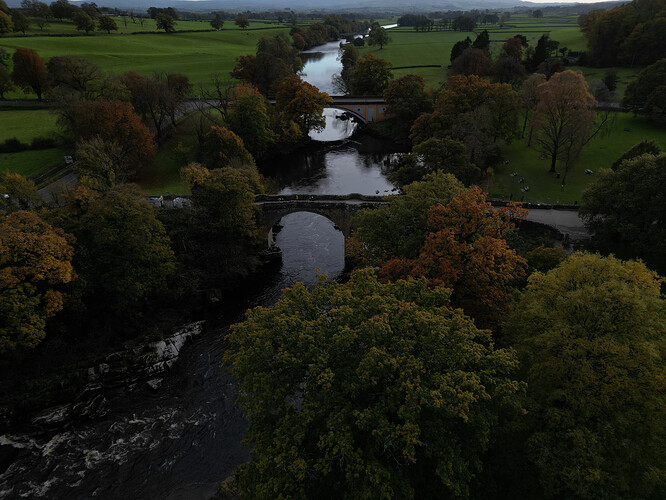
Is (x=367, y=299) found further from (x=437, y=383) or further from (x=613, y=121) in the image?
(x=613, y=121)

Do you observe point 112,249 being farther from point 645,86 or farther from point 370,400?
point 645,86

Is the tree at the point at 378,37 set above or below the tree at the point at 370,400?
above

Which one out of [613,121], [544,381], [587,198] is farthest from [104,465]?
[613,121]

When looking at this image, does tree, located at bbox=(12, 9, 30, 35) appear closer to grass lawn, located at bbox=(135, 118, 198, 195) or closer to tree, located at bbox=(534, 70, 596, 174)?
grass lawn, located at bbox=(135, 118, 198, 195)

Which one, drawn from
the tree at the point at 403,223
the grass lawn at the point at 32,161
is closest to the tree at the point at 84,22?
the grass lawn at the point at 32,161

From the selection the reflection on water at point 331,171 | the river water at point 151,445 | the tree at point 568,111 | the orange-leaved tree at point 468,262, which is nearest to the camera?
the river water at point 151,445

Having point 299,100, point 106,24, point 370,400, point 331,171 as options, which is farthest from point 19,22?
point 370,400

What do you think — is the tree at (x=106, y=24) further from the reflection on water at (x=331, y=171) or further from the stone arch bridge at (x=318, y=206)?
the stone arch bridge at (x=318, y=206)

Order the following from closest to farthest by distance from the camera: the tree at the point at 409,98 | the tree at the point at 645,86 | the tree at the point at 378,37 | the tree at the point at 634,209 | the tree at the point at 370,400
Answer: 1. the tree at the point at 370,400
2. the tree at the point at 634,209
3. the tree at the point at 645,86
4. the tree at the point at 409,98
5. the tree at the point at 378,37
